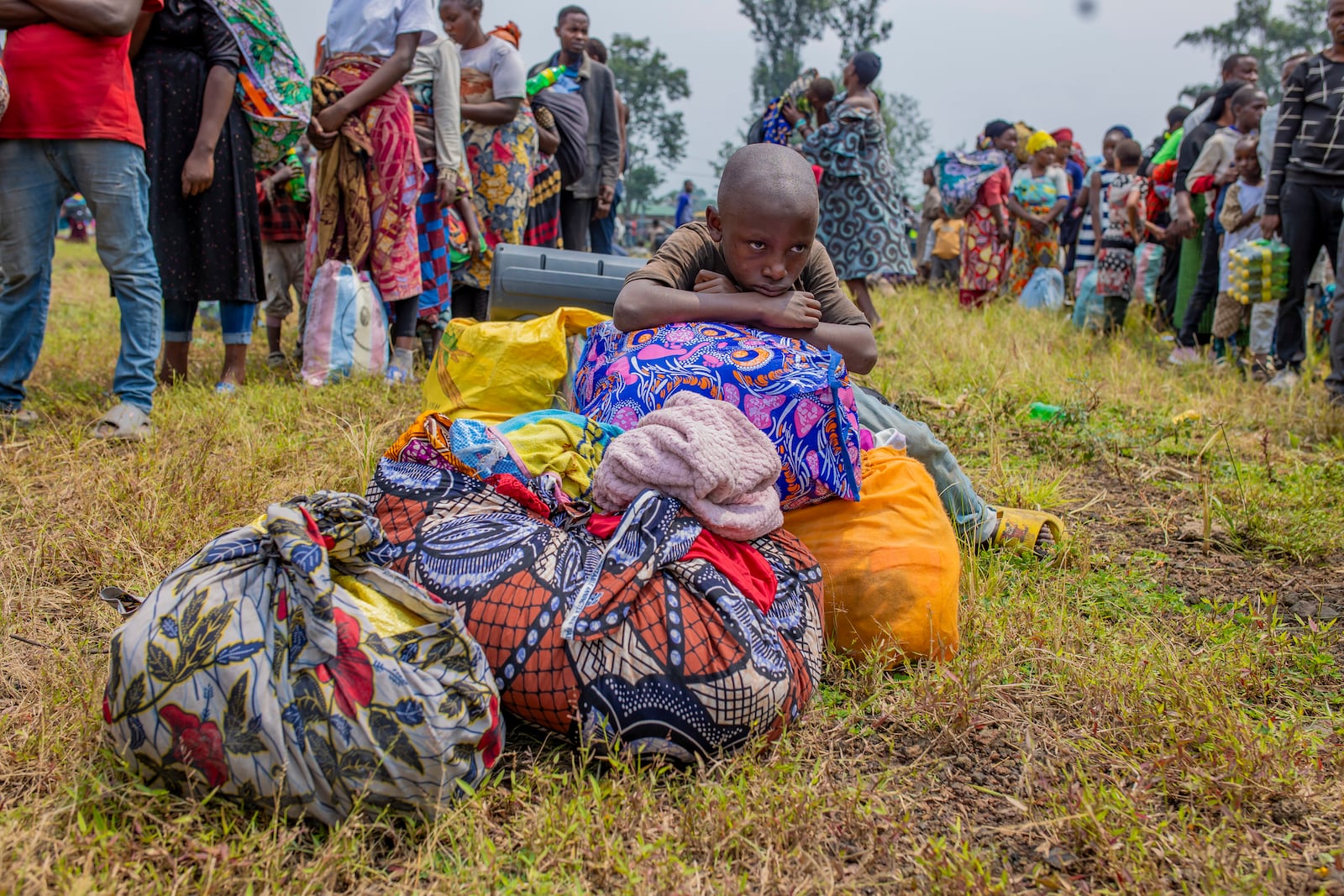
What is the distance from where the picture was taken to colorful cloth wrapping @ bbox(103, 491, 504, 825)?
4.64 feet

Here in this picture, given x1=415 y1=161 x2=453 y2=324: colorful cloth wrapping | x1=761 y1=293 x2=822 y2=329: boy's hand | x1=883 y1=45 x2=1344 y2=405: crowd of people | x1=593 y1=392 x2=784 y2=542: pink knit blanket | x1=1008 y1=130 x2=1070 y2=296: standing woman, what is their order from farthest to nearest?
A: x1=1008 y1=130 x2=1070 y2=296: standing woman, x1=883 y1=45 x2=1344 y2=405: crowd of people, x1=415 y1=161 x2=453 y2=324: colorful cloth wrapping, x1=761 y1=293 x2=822 y2=329: boy's hand, x1=593 y1=392 x2=784 y2=542: pink knit blanket

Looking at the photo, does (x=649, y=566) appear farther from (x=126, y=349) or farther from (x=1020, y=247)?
(x=1020, y=247)

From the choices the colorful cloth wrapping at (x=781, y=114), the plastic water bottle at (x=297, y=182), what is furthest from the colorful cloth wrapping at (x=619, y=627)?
the colorful cloth wrapping at (x=781, y=114)

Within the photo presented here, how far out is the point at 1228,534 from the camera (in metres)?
2.95

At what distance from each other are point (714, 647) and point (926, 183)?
1248cm

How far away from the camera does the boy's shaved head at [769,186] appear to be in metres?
2.25

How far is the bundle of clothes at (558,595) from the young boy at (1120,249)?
5.28 meters

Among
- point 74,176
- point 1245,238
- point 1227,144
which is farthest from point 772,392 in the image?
point 1227,144

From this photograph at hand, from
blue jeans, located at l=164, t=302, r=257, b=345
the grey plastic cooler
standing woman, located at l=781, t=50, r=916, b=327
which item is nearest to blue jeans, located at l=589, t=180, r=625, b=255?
standing woman, located at l=781, t=50, r=916, b=327

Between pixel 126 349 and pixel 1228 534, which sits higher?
pixel 126 349

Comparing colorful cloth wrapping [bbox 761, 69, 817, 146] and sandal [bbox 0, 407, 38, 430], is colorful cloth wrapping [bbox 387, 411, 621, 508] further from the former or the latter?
colorful cloth wrapping [bbox 761, 69, 817, 146]

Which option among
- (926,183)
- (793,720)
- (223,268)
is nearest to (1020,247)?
(926,183)

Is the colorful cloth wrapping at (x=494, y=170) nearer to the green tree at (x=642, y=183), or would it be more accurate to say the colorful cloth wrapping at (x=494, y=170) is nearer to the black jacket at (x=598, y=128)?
the black jacket at (x=598, y=128)

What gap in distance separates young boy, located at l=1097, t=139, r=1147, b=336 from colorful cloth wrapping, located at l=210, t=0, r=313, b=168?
5321 mm
